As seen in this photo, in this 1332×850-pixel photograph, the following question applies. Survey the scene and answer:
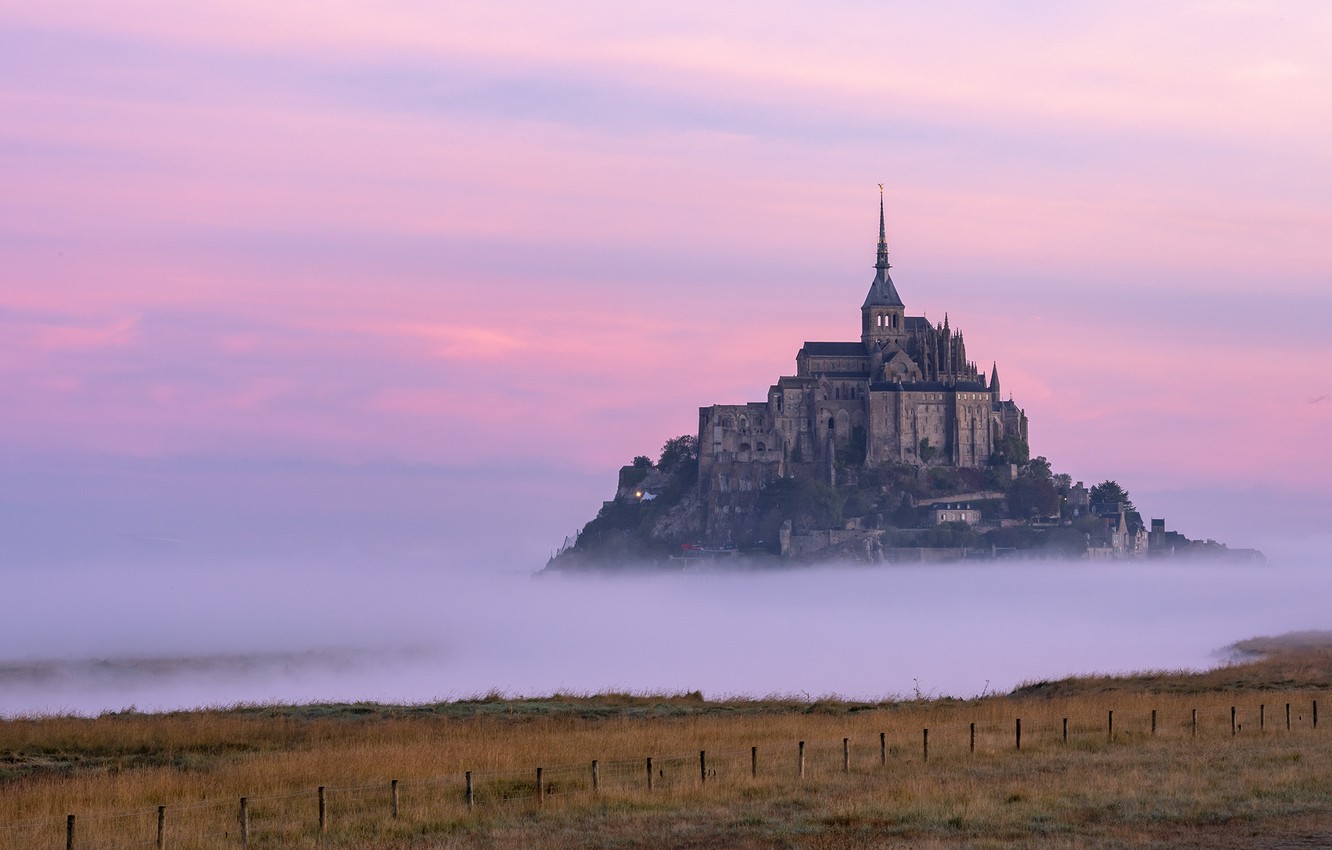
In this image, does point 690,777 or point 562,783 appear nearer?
point 562,783

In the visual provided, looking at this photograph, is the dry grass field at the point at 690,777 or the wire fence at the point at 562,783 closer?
the wire fence at the point at 562,783

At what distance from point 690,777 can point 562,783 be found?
Result: 208cm

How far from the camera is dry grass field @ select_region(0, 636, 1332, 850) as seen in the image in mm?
23375

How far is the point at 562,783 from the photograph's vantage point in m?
28.0

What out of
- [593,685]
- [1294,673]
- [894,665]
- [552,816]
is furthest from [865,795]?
[894,665]

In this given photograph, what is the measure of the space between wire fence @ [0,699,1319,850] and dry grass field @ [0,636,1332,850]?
7 centimetres

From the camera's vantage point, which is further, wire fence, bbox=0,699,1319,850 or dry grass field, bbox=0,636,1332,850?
dry grass field, bbox=0,636,1332,850

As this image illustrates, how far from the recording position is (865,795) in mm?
26281

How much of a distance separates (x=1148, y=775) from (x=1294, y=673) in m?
25.9

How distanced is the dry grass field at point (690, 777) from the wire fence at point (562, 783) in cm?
7

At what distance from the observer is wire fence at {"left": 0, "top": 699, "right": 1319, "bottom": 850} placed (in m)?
23.2

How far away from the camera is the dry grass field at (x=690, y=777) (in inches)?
920

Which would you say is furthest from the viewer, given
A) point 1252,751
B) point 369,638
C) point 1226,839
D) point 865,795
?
point 369,638

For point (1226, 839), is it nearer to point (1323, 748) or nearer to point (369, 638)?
A: point (1323, 748)
